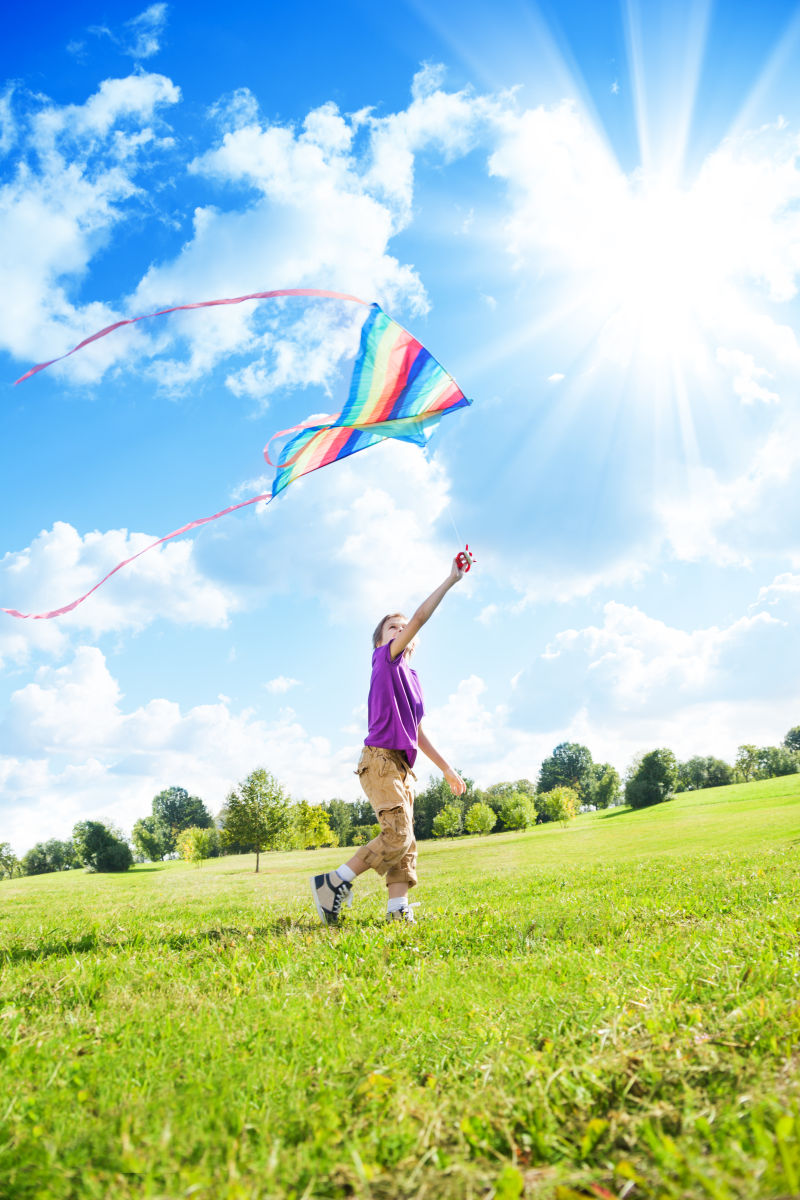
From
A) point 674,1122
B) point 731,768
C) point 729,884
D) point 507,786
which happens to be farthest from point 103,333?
point 731,768

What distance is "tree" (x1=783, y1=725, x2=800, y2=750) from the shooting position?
101312 mm

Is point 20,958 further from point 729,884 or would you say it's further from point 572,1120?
point 729,884

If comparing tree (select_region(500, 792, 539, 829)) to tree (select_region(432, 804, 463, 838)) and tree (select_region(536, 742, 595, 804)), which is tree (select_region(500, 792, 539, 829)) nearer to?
tree (select_region(432, 804, 463, 838))

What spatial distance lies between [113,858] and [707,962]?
2602 inches

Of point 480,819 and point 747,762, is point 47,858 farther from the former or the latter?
point 747,762

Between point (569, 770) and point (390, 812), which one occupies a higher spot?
point (390, 812)

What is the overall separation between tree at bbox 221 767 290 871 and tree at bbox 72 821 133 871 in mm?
23746

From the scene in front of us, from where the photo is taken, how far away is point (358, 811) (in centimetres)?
8269

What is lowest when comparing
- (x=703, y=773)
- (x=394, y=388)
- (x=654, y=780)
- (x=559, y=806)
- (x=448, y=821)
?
(x=703, y=773)

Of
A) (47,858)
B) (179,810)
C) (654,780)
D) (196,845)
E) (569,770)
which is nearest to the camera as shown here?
(196,845)

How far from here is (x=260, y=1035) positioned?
2.60m

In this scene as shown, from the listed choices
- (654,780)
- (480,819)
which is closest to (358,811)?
(480,819)

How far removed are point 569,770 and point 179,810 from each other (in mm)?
66442

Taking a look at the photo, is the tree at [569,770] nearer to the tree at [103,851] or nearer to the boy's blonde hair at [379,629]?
the tree at [103,851]
